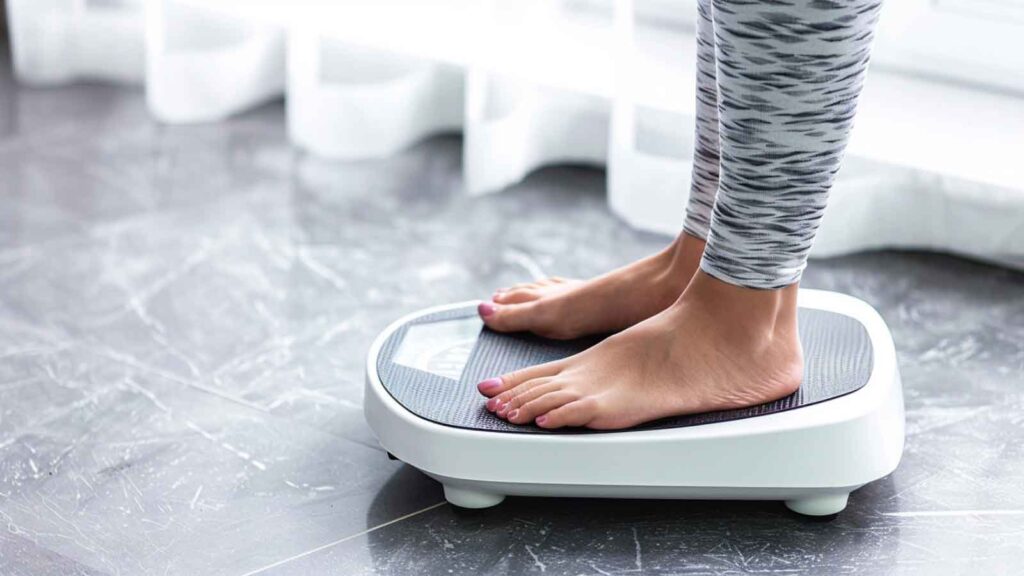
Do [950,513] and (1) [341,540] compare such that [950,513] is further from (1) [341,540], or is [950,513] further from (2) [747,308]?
(1) [341,540]

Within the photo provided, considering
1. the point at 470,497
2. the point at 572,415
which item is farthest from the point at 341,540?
the point at 572,415

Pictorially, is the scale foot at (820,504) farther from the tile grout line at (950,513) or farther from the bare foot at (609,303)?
the bare foot at (609,303)

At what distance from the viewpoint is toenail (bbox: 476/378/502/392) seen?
113 centimetres

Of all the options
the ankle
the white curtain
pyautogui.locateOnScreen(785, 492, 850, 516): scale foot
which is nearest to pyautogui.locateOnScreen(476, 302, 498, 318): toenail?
the ankle

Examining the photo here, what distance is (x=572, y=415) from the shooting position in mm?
1076

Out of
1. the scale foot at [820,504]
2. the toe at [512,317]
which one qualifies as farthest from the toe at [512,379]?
the scale foot at [820,504]

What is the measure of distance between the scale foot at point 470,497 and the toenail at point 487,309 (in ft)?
0.62

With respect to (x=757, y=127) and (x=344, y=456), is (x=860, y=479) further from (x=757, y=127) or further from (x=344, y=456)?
(x=344, y=456)

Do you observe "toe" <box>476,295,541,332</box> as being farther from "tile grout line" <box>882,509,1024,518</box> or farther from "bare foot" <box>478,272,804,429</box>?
"tile grout line" <box>882,509,1024,518</box>

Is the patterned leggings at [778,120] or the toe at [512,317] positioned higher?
the patterned leggings at [778,120]

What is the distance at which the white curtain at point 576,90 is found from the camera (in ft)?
5.31

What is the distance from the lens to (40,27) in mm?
2062

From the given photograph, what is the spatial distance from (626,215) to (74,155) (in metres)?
0.80

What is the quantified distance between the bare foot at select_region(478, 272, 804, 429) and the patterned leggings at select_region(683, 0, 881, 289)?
3 centimetres
